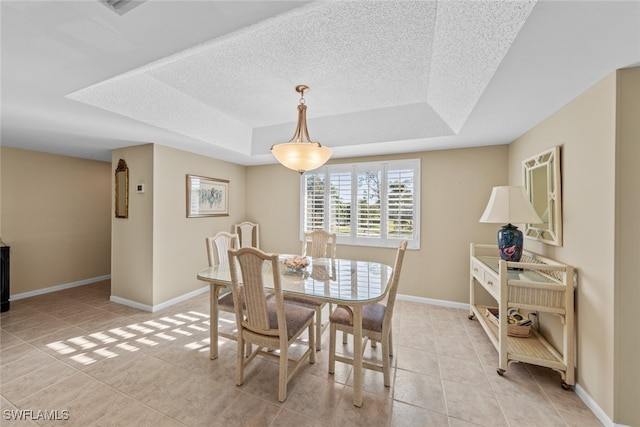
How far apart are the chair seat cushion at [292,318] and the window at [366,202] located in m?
2.06

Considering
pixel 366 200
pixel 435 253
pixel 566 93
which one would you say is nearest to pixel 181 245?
pixel 366 200

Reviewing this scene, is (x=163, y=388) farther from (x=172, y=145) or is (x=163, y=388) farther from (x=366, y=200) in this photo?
(x=366, y=200)

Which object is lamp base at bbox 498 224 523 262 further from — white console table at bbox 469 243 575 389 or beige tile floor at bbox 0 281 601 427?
beige tile floor at bbox 0 281 601 427

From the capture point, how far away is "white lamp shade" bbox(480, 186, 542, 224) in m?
2.22

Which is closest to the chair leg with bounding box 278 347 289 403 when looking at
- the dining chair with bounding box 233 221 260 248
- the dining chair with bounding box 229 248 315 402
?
the dining chair with bounding box 229 248 315 402

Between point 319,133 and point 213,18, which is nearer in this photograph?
point 213,18

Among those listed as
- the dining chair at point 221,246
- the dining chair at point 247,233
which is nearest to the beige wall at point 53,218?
the dining chair at point 247,233

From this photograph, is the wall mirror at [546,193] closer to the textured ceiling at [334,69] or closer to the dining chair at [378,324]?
the textured ceiling at [334,69]

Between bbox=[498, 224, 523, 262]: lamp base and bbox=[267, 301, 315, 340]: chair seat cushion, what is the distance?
1963 mm

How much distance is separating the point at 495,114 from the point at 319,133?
1.90 metres

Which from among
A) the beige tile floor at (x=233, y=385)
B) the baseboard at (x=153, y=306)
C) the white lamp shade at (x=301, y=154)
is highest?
the white lamp shade at (x=301, y=154)

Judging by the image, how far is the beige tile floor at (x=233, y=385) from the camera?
5.39 feet

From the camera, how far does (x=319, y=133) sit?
3215 millimetres

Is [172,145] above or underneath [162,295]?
above
